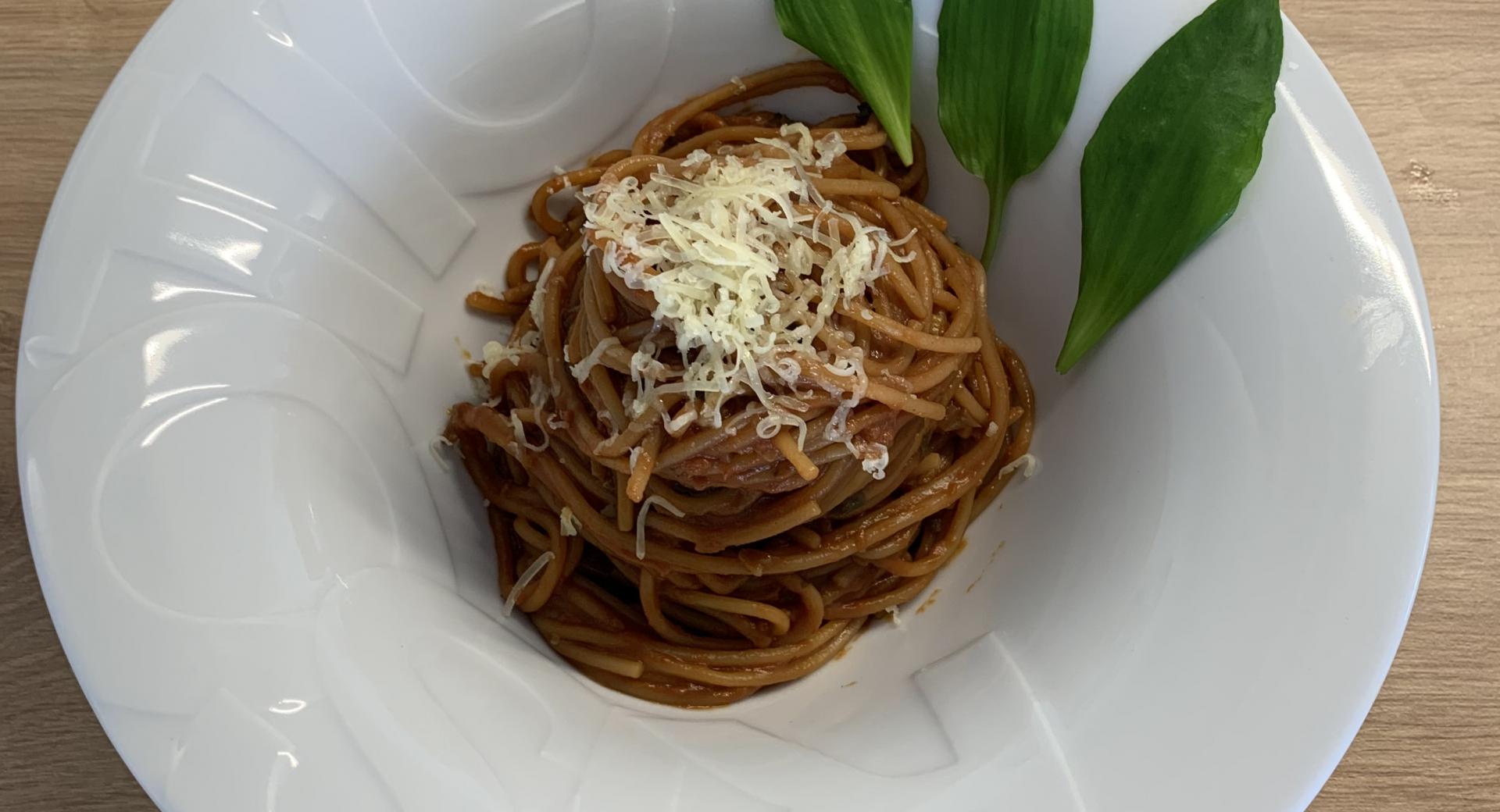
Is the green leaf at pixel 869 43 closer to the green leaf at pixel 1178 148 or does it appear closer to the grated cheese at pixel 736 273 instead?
the grated cheese at pixel 736 273

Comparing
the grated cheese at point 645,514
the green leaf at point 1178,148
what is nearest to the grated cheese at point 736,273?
the grated cheese at point 645,514

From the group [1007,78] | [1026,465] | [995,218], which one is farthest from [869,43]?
[1026,465]

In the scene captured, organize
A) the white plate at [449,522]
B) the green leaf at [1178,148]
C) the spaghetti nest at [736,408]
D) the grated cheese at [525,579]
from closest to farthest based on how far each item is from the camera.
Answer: the white plate at [449,522] < the green leaf at [1178,148] < the spaghetti nest at [736,408] < the grated cheese at [525,579]

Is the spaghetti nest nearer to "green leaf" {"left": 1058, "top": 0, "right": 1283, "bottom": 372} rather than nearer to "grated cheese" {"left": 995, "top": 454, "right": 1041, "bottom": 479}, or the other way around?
"grated cheese" {"left": 995, "top": 454, "right": 1041, "bottom": 479}

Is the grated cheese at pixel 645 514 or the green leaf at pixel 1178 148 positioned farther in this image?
the grated cheese at pixel 645 514

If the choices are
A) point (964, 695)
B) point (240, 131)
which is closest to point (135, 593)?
point (240, 131)

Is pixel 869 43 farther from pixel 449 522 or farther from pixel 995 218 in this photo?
pixel 449 522

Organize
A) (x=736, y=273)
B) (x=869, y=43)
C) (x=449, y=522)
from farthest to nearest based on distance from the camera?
(x=449, y=522)
(x=869, y=43)
(x=736, y=273)

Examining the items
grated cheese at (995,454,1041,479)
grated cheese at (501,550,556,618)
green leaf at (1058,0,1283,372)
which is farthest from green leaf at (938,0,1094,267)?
grated cheese at (501,550,556,618)
